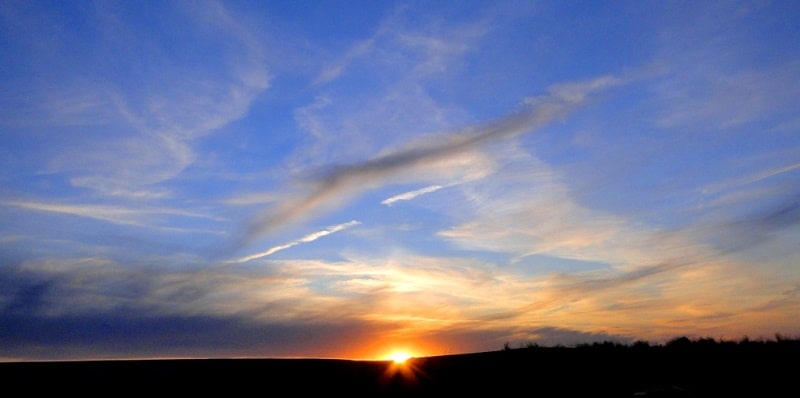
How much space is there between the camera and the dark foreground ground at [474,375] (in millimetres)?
13203

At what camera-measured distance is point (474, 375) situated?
18312 millimetres

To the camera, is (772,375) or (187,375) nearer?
(187,375)

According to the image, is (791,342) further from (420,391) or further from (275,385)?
(275,385)

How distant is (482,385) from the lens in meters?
17.4

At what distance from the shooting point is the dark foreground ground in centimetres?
1320

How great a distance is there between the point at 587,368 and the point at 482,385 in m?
4.04

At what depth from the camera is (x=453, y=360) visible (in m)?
19.7

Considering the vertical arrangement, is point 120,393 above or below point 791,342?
below

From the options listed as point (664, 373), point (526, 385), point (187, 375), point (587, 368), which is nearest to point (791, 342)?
point (664, 373)

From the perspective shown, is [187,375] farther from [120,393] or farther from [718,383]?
[718,383]

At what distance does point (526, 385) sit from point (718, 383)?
536 cm

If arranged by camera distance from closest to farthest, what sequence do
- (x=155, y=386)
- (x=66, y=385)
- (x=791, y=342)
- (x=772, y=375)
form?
1. (x=66, y=385)
2. (x=155, y=386)
3. (x=772, y=375)
4. (x=791, y=342)

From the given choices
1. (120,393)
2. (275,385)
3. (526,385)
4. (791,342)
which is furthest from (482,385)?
(791,342)

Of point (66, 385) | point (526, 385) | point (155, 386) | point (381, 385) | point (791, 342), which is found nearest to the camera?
point (66, 385)
